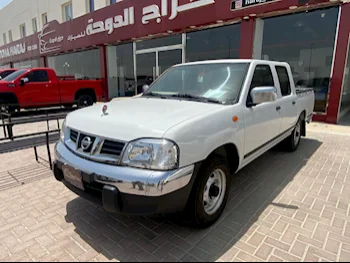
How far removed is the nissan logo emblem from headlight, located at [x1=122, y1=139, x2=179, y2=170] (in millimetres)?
502

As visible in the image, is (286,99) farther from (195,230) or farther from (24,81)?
(24,81)

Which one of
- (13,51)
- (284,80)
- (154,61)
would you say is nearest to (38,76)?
(154,61)

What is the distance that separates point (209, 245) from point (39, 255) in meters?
1.64

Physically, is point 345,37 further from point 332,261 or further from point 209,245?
point 209,245

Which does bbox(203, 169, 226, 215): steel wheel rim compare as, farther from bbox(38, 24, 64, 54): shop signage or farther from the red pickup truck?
bbox(38, 24, 64, 54): shop signage

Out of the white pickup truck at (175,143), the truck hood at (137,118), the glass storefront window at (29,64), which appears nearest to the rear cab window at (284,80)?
the white pickup truck at (175,143)

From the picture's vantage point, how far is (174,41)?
12.0 m

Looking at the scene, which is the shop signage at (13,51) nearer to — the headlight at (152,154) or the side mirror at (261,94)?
the side mirror at (261,94)

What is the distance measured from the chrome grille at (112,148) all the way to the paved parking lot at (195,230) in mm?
946

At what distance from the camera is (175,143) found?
2172mm

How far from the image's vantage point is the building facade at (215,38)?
7.93 metres

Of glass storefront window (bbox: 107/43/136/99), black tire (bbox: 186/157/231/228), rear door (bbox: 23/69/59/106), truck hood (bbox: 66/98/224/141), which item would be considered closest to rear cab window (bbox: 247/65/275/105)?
truck hood (bbox: 66/98/224/141)

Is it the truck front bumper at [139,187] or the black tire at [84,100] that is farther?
the black tire at [84,100]

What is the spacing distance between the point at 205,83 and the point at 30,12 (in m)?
27.9
